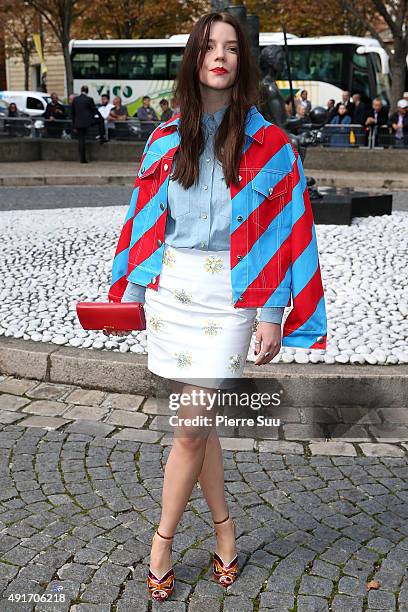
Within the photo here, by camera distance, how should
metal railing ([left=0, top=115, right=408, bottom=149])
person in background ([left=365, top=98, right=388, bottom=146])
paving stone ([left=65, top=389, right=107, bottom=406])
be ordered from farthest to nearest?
person in background ([left=365, top=98, right=388, bottom=146]) < metal railing ([left=0, top=115, right=408, bottom=149]) < paving stone ([left=65, top=389, right=107, bottom=406])

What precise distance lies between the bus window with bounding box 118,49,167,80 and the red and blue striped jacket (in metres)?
27.9

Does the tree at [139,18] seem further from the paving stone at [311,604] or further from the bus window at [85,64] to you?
the paving stone at [311,604]

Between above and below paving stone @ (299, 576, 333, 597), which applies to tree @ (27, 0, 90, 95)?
above

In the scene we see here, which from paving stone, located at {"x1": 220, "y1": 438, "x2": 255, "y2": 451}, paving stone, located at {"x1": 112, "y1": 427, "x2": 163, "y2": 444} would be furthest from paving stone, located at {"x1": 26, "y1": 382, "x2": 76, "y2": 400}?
paving stone, located at {"x1": 220, "y1": 438, "x2": 255, "y2": 451}

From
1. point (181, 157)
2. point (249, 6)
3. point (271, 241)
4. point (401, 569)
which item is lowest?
point (401, 569)

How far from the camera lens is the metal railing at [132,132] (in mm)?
19312

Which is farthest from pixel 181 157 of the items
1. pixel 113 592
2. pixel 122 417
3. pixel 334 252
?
pixel 334 252

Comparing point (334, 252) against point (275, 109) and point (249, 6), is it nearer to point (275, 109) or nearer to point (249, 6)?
point (275, 109)

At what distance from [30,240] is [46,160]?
12606 mm

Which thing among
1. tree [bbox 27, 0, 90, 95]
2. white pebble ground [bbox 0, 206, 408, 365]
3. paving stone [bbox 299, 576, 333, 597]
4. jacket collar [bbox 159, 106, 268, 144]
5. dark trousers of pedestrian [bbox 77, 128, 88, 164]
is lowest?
paving stone [bbox 299, 576, 333, 597]

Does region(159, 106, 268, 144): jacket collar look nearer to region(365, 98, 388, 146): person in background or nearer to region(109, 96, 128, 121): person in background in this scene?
region(365, 98, 388, 146): person in background

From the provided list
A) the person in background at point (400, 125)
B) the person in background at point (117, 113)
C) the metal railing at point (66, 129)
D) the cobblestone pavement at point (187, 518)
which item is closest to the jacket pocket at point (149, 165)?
the cobblestone pavement at point (187, 518)

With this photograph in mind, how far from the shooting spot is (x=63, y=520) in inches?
133

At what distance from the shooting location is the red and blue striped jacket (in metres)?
2.62
